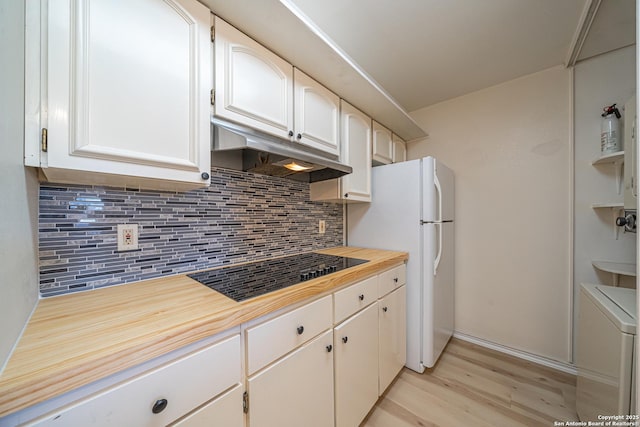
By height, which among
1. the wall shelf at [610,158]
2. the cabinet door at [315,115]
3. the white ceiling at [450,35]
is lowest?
the wall shelf at [610,158]

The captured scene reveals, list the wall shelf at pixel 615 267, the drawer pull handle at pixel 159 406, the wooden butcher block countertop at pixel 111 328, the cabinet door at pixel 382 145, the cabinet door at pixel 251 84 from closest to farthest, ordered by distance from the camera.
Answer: the wooden butcher block countertop at pixel 111 328 < the drawer pull handle at pixel 159 406 < the cabinet door at pixel 251 84 < the wall shelf at pixel 615 267 < the cabinet door at pixel 382 145

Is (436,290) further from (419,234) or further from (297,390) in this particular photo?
(297,390)

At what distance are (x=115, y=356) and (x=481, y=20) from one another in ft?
7.32

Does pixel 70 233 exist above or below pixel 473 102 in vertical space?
below

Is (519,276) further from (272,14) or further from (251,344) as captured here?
(272,14)

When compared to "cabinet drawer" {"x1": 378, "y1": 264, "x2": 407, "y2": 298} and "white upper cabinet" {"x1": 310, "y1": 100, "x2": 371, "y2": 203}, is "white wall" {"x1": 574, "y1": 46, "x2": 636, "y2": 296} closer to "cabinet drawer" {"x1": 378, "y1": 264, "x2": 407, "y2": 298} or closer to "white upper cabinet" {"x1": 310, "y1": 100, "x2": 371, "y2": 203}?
"cabinet drawer" {"x1": 378, "y1": 264, "x2": 407, "y2": 298}

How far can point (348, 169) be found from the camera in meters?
1.47

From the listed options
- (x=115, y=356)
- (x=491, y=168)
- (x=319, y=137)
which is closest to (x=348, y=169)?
(x=319, y=137)

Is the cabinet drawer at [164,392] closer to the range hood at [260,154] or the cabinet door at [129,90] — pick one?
the cabinet door at [129,90]

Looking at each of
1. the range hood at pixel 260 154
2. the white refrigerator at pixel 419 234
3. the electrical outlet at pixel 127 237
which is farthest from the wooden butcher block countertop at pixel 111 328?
the white refrigerator at pixel 419 234

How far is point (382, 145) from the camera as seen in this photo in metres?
2.15

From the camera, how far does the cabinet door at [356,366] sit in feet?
3.74

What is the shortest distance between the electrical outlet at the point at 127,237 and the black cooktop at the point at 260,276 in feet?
0.90

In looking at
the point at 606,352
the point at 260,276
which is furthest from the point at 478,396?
the point at 260,276
